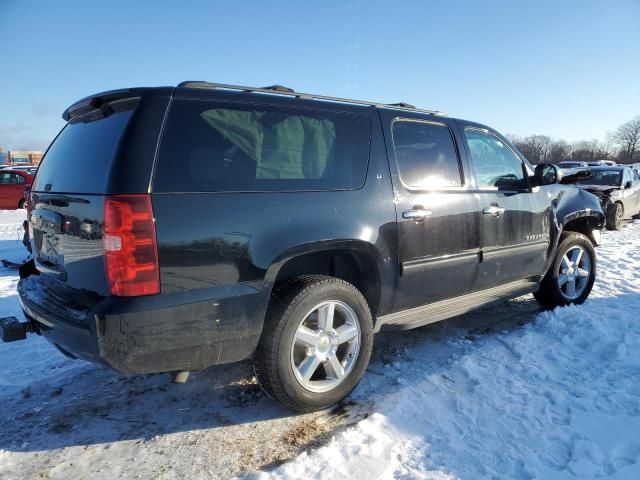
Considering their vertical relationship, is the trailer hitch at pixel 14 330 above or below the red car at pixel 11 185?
below

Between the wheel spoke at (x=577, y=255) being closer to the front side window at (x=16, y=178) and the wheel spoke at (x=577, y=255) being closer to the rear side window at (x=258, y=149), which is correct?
the rear side window at (x=258, y=149)

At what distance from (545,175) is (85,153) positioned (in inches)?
151

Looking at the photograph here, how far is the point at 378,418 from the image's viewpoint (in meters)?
2.65

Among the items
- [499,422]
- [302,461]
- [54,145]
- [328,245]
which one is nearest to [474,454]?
[499,422]

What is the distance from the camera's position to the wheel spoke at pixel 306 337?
267 cm

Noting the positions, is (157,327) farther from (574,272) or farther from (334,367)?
(574,272)

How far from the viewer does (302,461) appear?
226cm

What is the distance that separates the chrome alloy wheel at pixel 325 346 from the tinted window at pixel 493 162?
181 cm

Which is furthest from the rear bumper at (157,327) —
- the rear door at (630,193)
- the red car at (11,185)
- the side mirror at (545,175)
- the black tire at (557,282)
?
the red car at (11,185)

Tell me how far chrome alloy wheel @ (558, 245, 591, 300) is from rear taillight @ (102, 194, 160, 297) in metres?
4.21

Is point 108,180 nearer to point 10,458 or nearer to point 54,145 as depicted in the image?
point 54,145

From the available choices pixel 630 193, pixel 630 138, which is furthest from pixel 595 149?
pixel 630 193

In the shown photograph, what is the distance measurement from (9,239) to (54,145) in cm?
804

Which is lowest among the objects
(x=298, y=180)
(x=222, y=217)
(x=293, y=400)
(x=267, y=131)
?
(x=293, y=400)
